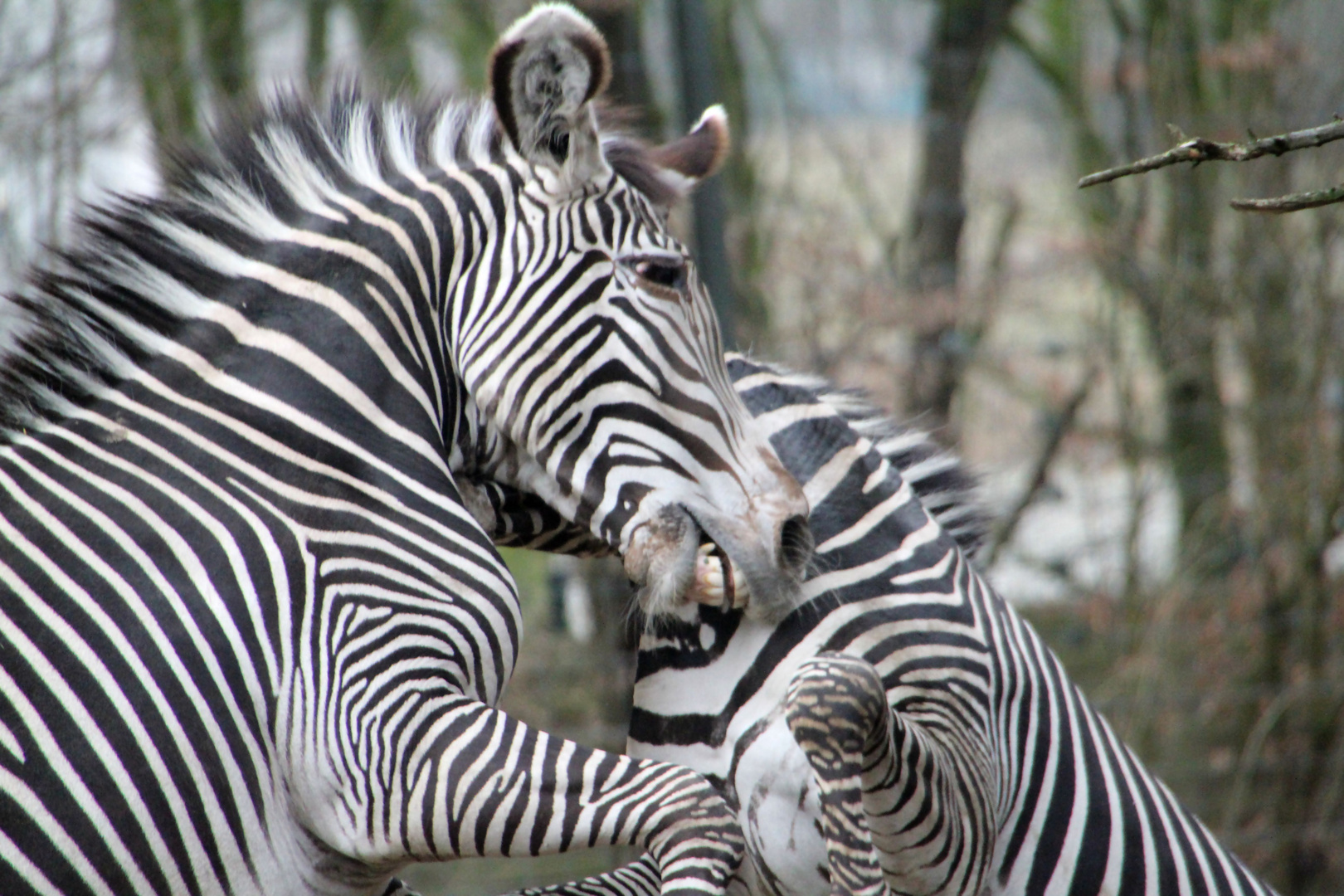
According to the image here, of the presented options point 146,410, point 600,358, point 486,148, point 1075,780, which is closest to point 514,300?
point 600,358

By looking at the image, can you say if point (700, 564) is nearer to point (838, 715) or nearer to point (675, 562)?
point (675, 562)

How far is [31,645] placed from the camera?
2.29 meters

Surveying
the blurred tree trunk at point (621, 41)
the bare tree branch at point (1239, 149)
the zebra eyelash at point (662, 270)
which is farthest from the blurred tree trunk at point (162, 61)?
the bare tree branch at point (1239, 149)

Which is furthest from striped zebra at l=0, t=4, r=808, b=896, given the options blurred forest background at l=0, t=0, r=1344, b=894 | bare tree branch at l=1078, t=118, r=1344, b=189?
blurred forest background at l=0, t=0, r=1344, b=894

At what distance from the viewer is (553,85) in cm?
270

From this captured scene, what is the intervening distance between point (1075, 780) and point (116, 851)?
2.24 meters

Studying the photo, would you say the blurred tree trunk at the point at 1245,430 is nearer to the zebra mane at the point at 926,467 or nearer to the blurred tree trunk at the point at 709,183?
the blurred tree trunk at the point at 709,183

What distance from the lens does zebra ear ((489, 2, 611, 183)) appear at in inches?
104

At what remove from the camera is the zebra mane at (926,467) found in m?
3.49

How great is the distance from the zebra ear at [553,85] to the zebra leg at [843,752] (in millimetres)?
1248

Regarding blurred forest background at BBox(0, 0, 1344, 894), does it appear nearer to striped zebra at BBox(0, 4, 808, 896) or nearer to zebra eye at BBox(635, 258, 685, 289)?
zebra eye at BBox(635, 258, 685, 289)

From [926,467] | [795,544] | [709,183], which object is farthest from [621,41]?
[795,544]

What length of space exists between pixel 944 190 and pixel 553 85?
4628 millimetres

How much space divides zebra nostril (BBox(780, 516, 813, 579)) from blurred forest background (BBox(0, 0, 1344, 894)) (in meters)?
2.68
